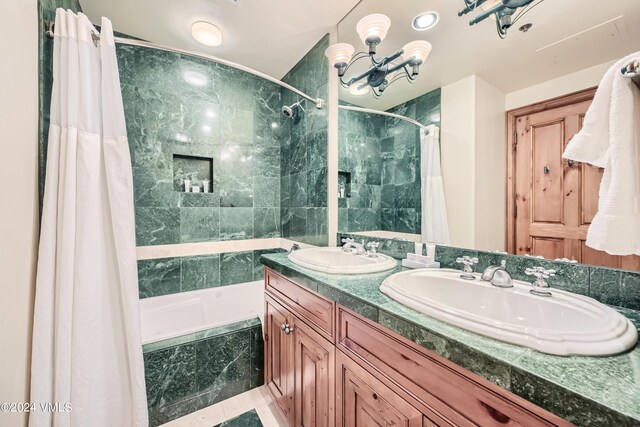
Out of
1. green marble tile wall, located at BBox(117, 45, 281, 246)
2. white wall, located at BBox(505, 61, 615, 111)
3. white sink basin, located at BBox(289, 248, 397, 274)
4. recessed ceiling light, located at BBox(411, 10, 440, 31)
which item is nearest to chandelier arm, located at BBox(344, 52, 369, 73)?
recessed ceiling light, located at BBox(411, 10, 440, 31)

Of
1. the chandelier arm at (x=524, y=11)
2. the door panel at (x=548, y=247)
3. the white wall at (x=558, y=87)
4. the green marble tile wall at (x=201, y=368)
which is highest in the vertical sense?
the chandelier arm at (x=524, y=11)

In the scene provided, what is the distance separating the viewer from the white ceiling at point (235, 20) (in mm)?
1581

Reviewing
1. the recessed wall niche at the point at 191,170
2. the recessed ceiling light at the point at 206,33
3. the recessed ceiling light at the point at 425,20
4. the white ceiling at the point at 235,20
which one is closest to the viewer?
the recessed ceiling light at the point at 425,20

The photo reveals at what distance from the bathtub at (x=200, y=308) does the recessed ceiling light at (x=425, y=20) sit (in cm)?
204

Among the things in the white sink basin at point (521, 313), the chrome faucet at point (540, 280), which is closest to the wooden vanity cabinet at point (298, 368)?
the white sink basin at point (521, 313)

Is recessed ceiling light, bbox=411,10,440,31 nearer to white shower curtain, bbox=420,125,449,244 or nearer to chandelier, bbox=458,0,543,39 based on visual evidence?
chandelier, bbox=458,0,543,39

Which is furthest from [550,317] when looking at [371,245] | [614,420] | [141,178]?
[141,178]

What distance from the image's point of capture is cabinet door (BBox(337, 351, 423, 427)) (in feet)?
2.28

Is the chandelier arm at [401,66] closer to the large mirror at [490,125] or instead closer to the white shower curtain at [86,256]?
the large mirror at [490,125]

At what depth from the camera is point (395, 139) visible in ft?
4.85

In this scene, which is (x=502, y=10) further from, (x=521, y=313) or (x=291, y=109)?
(x=291, y=109)

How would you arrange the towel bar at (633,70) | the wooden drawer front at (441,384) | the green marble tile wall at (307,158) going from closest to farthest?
the wooden drawer front at (441,384), the towel bar at (633,70), the green marble tile wall at (307,158)

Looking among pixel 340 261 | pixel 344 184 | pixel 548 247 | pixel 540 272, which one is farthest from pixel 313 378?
pixel 344 184

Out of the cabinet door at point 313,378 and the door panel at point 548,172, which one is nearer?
the door panel at point 548,172
